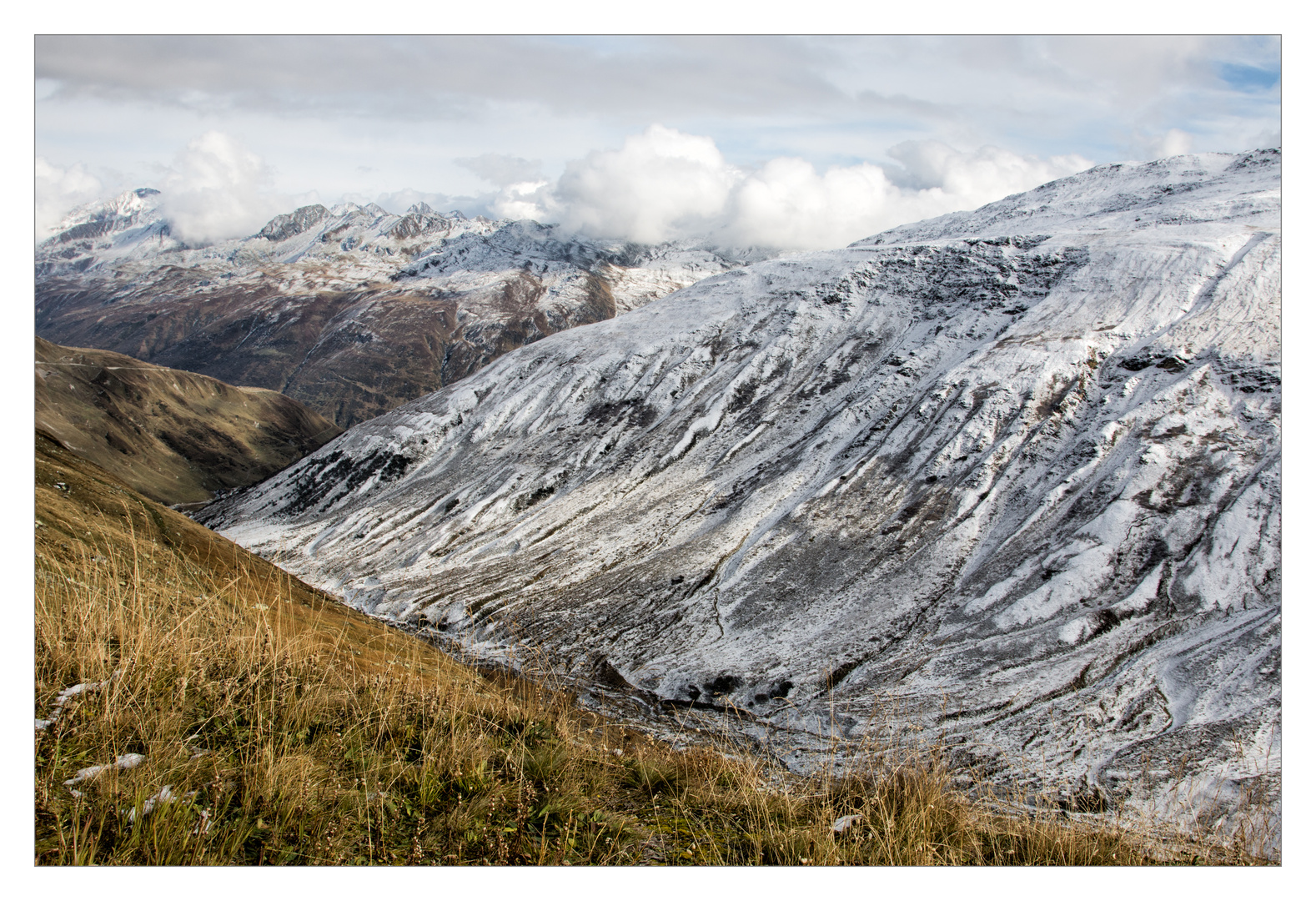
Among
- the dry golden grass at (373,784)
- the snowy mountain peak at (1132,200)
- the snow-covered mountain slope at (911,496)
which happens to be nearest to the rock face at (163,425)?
the snow-covered mountain slope at (911,496)

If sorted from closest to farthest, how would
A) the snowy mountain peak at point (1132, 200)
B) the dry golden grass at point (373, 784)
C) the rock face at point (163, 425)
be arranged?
1. the dry golden grass at point (373, 784)
2. the snowy mountain peak at point (1132, 200)
3. the rock face at point (163, 425)

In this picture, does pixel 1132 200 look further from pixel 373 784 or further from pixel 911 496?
pixel 373 784

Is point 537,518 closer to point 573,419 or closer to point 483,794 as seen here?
point 573,419

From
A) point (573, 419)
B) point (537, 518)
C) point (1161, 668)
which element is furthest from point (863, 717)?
point (573, 419)

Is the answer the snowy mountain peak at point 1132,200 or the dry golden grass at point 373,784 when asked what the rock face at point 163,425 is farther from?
the snowy mountain peak at point 1132,200

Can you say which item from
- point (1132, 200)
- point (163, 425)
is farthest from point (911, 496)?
point (163, 425)

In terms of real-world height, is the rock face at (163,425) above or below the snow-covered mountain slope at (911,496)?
below

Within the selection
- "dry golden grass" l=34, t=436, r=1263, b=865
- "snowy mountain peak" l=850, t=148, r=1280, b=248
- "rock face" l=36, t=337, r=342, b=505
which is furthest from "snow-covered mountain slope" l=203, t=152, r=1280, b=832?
"rock face" l=36, t=337, r=342, b=505
